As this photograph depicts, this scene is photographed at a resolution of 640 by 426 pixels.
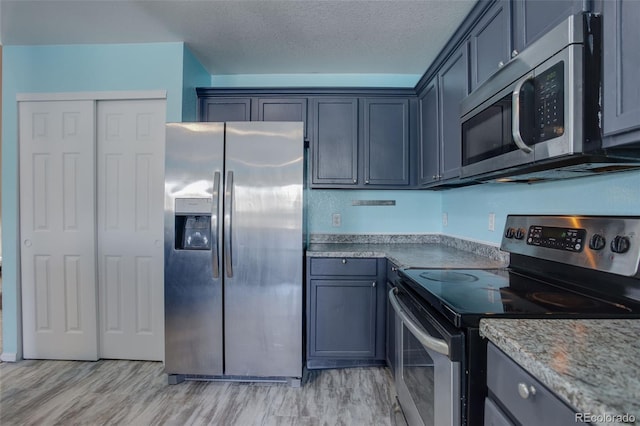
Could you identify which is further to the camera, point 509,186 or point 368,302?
point 368,302

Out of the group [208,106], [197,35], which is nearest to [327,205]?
[208,106]

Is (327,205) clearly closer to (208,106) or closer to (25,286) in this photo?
(208,106)

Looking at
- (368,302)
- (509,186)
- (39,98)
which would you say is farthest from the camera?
(39,98)

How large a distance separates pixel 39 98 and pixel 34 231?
3.48 ft

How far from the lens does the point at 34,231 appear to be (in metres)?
2.47

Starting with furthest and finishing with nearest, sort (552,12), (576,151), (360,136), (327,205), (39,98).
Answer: (327,205) < (360,136) < (39,98) < (552,12) < (576,151)

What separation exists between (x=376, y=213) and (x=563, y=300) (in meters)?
1.88

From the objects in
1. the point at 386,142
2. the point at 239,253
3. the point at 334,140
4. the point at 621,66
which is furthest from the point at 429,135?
the point at 239,253

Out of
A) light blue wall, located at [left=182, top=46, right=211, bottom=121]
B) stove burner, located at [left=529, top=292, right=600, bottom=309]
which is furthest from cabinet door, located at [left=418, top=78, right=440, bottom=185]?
light blue wall, located at [left=182, top=46, right=211, bottom=121]

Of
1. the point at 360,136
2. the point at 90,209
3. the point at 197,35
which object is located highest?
the point at 197,35

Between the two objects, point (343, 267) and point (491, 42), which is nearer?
point (491, 42)

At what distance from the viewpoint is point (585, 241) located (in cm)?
115

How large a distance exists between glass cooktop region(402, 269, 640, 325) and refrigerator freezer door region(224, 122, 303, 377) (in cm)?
90

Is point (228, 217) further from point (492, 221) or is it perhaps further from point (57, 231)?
point (492, 221)
